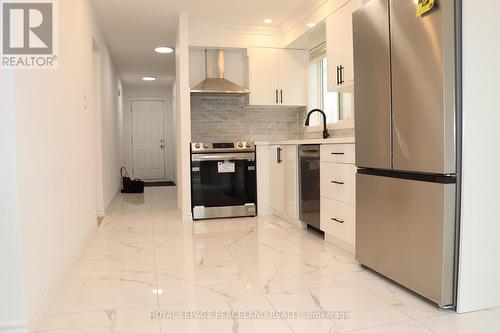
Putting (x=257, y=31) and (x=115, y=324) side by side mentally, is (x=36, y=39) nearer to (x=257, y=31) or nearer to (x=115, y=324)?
(x=115, y=324)

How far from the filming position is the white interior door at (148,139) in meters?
9.49

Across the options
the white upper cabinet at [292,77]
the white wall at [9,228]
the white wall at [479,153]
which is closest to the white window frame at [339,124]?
the white upper cabinet at [292,77]

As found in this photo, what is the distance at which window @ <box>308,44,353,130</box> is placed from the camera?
13.9 ft

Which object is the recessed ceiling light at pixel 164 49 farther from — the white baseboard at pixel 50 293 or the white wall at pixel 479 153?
the white wall at pixel 479 153

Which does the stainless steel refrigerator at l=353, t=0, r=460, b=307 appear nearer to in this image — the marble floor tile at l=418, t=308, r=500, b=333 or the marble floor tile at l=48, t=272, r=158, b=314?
the marble floor tile at l=418, t=308, r=500, b=333

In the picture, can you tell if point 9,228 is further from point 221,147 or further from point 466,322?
point 221,147

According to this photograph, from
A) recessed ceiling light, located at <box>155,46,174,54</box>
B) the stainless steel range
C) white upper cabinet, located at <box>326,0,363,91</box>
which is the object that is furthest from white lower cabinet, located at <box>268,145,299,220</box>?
recessed ceiling light, located at <box>155,46,174,54</box>

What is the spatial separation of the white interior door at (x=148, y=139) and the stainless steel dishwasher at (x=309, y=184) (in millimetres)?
6483

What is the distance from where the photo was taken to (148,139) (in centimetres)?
956

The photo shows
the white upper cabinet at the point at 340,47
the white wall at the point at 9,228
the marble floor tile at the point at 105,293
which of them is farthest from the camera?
the white upper cabinet at the point at 340,47

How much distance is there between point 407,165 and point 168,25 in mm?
3642

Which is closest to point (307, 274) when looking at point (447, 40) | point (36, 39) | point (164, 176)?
point (447, 40)

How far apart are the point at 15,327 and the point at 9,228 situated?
43 cm

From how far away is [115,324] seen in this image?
178 centimetres
